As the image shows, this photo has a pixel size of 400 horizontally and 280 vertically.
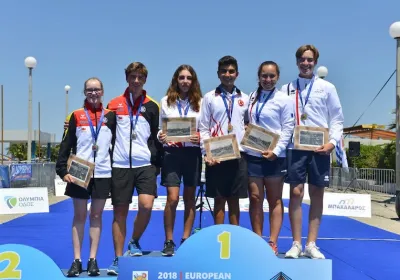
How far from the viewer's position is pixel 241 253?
369 centimetres

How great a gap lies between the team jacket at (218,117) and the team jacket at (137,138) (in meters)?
0.46

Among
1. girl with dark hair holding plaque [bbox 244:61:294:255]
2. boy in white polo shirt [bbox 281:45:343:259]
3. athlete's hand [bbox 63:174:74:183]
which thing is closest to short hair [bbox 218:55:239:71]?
girl with dark hair holding plaque [bbox 244:61:294:255]

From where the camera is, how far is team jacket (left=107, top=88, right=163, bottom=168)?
14.1ft

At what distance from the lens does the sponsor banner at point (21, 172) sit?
653 inches

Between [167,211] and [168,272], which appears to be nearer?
[168,272]

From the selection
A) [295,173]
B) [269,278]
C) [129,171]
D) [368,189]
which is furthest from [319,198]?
[368,189]

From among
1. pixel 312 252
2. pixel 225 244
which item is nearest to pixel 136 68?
pixel 225 244

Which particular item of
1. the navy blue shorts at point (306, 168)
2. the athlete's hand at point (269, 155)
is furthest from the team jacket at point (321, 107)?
the athlete's hand at point (269, 155)

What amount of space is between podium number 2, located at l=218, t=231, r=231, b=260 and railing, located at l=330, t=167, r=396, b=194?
14.5 meters

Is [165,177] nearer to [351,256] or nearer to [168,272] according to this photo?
[168,272]

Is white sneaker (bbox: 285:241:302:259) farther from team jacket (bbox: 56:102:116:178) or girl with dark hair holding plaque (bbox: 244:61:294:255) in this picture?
team jacket (bbox: 56:102:116:178)

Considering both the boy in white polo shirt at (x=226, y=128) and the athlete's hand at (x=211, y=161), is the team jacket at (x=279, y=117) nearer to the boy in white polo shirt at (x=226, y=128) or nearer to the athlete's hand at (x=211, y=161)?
the boy in white polo shirt at (x=226, y=128)

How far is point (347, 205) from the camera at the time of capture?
1218 cm

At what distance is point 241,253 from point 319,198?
46.1 inches
